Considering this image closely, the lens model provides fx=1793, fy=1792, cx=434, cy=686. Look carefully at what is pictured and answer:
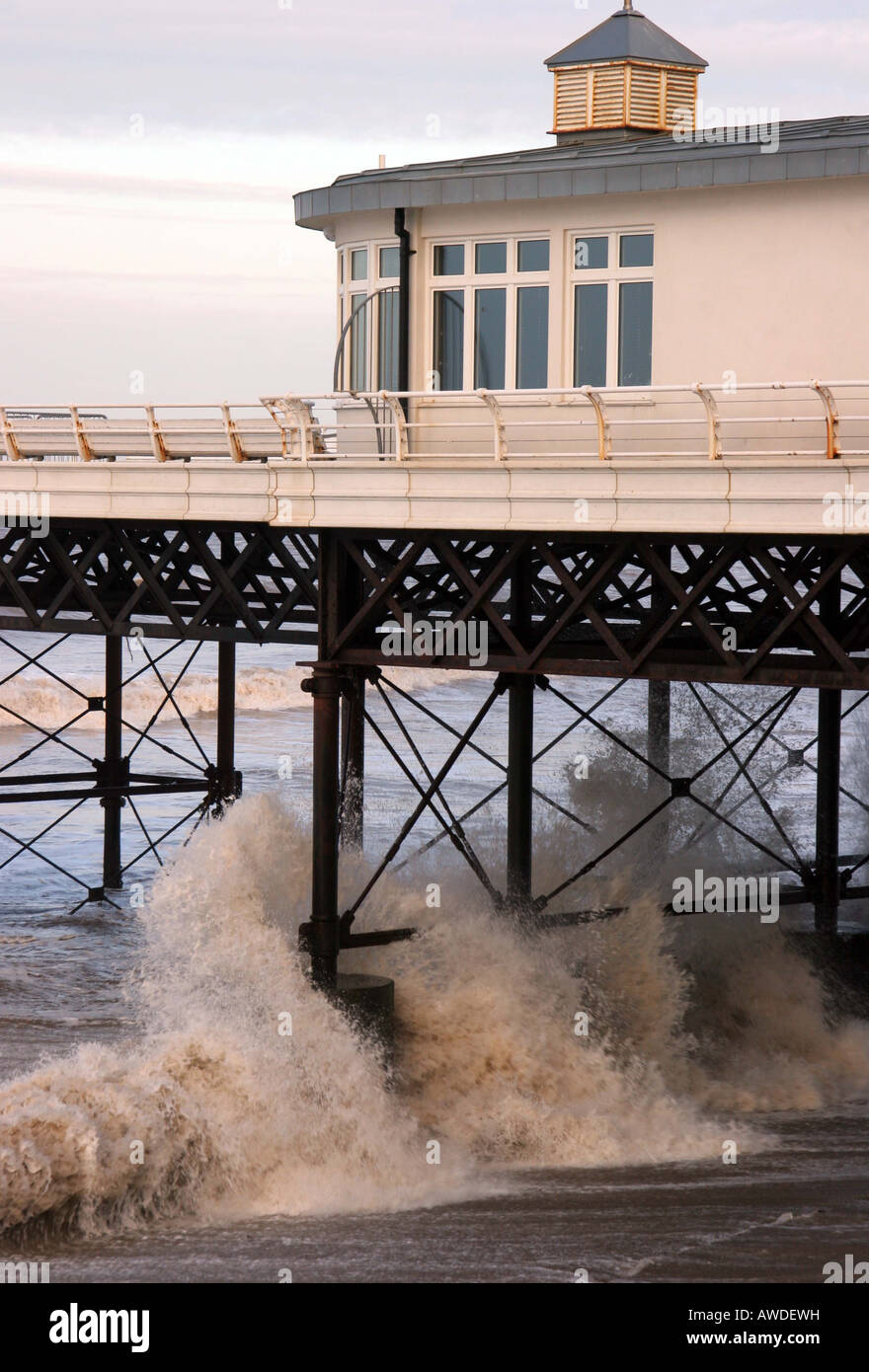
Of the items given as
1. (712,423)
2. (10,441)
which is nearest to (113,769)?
(10,441)

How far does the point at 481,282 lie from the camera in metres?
18.3

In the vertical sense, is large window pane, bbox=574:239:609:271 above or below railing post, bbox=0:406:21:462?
above

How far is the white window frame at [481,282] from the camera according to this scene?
59.1ft

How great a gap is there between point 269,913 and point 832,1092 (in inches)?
253

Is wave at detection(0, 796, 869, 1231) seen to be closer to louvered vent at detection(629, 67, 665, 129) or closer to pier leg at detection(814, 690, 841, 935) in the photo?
pier leg at detection(814, 690, 841, 935)

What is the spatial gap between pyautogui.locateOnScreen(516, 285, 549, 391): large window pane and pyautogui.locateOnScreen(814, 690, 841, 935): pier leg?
652 cm

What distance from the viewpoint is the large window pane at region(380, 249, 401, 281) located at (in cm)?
1883

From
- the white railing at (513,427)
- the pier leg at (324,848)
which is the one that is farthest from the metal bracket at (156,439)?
the pier leg at (324,848)

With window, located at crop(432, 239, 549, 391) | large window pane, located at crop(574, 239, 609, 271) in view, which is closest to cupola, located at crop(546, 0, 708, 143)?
window, located at crop(432, 239, 549, 391)

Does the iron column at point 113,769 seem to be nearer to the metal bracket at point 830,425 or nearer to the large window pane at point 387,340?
the large window pane at point 387,340

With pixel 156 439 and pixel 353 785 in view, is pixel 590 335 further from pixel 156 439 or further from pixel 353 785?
pixel 353 785

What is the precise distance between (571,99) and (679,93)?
1273 mm

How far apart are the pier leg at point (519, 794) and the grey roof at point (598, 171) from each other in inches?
209
